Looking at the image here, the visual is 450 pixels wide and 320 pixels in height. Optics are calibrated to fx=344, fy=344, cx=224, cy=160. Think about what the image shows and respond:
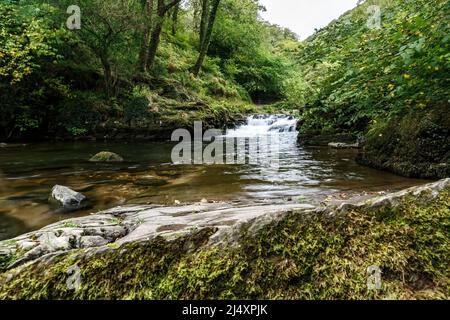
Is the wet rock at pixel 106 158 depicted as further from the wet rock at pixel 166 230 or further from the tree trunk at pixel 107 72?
the tree trunk at pixel 107 72

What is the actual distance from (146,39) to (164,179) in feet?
42.8

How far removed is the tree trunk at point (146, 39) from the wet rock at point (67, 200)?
12.4m

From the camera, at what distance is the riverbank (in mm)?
1445

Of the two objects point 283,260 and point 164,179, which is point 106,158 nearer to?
point 164,179

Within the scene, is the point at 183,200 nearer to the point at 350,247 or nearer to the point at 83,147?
the point at 350,247

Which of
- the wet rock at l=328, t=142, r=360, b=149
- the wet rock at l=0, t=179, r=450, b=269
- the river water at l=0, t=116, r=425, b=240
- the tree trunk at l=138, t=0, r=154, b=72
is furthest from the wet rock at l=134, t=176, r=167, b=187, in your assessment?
the tree trunk at l=138, t=0, r=154, b=72

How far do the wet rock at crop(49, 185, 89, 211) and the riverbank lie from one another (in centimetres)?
417

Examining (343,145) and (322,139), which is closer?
(343,145)

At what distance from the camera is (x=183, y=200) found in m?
5.79

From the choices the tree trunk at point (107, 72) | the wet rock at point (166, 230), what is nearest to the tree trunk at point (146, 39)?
the tree trunk at point (107, 72)

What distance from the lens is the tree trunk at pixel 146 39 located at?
54.1 ft

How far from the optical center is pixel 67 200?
5.70m

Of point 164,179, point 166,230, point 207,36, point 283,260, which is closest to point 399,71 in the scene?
Result: point 166,230
